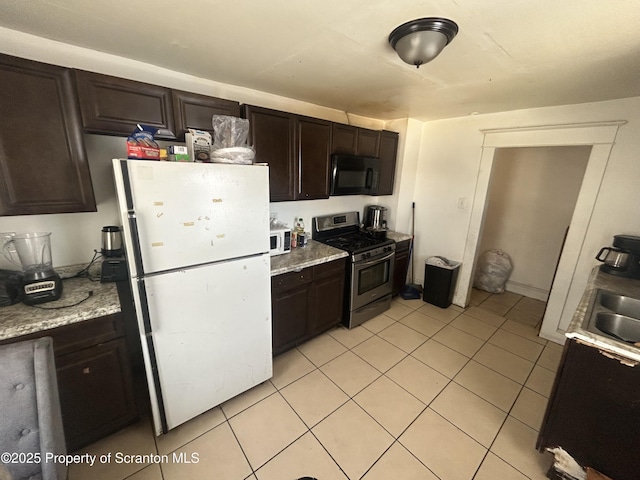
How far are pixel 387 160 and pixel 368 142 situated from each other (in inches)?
16.8

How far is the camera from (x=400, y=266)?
322 cm

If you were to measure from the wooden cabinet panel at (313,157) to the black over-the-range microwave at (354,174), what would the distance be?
10 centimetres

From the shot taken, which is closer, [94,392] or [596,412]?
[596,412]

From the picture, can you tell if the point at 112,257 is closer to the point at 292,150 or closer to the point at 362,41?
the point at 292,150

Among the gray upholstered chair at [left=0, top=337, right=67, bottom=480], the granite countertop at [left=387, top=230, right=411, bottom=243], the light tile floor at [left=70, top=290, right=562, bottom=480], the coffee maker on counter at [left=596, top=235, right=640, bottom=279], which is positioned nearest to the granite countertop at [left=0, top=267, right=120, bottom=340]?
the gray upholstered chair at [left=0, top=337, right=67, bottom=480]

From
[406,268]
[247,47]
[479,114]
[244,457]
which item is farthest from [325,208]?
[244,457]

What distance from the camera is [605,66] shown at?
150 cm

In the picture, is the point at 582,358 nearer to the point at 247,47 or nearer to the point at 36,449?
the point at 36,449

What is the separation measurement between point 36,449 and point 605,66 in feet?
10.7

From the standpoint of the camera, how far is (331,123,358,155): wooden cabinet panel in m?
2.53

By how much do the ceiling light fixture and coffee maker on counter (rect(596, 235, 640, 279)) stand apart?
84.4 inches

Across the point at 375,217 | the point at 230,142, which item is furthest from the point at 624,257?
the point at 230,142

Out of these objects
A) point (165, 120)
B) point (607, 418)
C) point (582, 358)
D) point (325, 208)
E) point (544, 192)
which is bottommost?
point (607, 418)

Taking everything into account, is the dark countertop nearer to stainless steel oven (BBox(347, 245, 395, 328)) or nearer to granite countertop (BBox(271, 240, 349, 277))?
granite countertop (BBox(271, 240, 349, 277))
